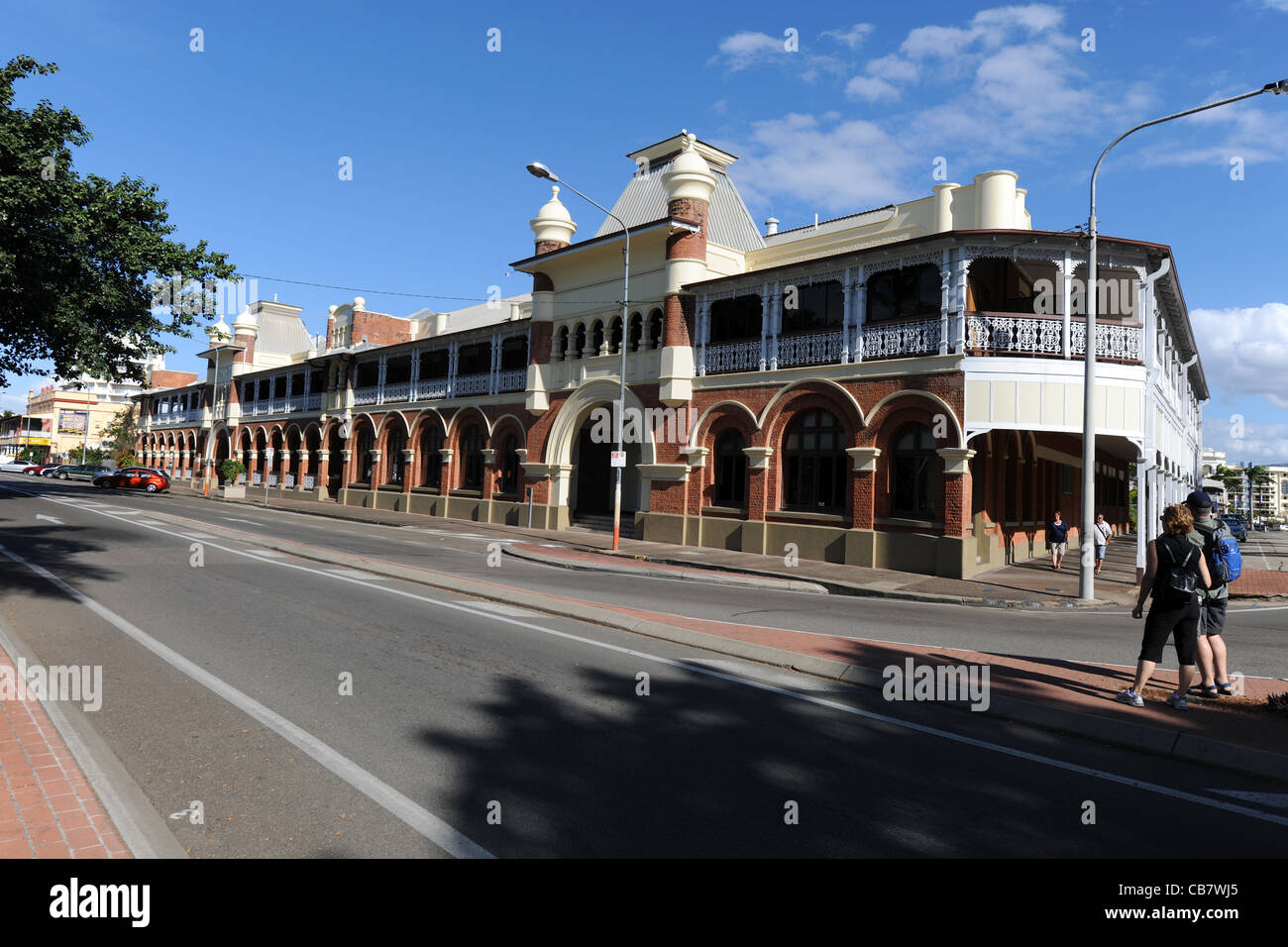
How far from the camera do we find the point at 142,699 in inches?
254

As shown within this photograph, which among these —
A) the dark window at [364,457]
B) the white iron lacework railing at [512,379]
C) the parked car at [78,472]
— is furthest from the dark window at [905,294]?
the parked car at [78,472]

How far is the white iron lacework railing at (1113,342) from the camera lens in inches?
728

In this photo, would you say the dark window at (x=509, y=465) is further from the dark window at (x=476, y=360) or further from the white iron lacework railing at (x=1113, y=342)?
the white iron lacework railing at (x=1113, y=342)

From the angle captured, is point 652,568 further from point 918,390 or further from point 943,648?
point 943,648

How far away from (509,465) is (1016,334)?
20475mm

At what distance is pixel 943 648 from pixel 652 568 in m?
9.92

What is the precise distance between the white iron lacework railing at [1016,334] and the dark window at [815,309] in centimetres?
375

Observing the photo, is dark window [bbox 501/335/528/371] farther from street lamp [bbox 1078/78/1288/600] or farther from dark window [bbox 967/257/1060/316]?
street lamp [bbox 1078/78/1288/600]

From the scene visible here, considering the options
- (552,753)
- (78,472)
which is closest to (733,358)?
(552,753)

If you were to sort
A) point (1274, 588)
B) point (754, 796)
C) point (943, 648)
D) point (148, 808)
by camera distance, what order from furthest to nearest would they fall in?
1. point (1274, 588)
2. point (943, 648)
3. point (754, 796)
4. point (148, 808)

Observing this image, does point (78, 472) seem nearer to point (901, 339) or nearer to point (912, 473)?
point (901, 339)

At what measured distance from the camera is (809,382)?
21.8 meters

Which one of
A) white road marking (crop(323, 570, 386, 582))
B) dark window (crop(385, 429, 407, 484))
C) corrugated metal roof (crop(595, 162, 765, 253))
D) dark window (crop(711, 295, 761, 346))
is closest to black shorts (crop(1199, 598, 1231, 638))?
white road marking (crop(323, 570, 386, 582))
